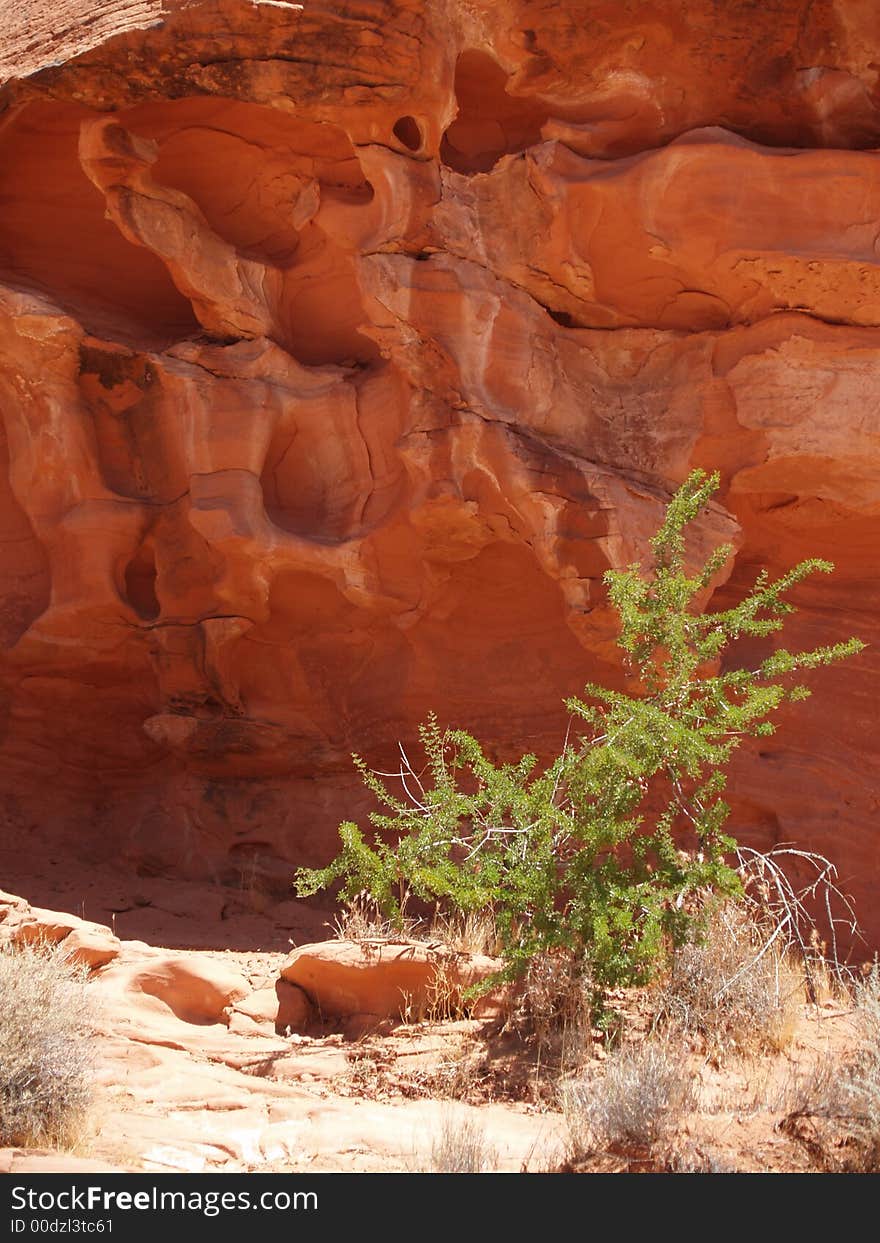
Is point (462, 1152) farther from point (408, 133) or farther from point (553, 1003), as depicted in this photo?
point (408, 133)

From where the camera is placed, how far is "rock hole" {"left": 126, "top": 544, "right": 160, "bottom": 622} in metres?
7.60

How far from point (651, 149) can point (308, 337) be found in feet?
7.48

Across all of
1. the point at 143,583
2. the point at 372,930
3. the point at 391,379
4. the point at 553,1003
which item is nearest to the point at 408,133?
the point at 391,379

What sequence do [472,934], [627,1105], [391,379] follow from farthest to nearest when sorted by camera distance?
[391,379], [472,934], [627,1105]

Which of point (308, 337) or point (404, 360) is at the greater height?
point (308, 337)

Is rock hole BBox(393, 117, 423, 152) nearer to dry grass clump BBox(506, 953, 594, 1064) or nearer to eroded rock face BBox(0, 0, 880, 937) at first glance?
eroded rock face BBox(0, 0, 880, 937)

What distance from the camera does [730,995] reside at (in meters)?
4.66

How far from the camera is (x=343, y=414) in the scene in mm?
7098

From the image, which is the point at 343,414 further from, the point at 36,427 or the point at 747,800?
the point at 747,800

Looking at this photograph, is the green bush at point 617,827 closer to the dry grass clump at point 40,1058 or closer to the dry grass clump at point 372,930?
the dry grass clump at point 372,930

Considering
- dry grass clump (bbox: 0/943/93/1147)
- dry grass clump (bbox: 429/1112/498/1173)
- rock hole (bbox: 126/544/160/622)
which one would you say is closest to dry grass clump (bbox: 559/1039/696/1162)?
dry grass clump (bbox: 429/1112/498/1173)

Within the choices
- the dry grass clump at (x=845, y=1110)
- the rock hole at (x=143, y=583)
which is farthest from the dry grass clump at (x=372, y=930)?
the rock hole at (x=143, y=583)

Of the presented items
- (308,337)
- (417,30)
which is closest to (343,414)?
(308,337)

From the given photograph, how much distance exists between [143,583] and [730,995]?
459 centimetres
